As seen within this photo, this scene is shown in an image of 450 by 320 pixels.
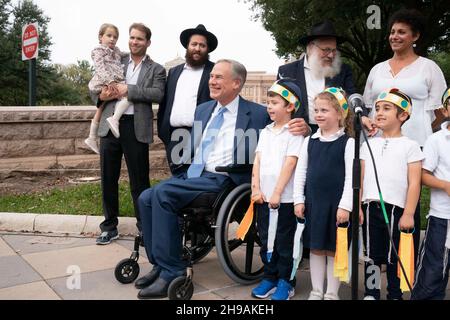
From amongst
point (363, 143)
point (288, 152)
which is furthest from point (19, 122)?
point (363, 143)

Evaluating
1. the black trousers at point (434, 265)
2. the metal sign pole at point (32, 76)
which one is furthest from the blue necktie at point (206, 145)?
the metal sign pole at point (32, 76)

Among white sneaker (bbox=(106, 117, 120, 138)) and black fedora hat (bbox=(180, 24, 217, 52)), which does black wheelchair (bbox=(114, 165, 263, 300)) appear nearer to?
white sneaker (bbox=(106, 117, 120, 138))

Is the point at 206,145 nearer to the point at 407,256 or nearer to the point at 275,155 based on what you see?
the point at 275,155

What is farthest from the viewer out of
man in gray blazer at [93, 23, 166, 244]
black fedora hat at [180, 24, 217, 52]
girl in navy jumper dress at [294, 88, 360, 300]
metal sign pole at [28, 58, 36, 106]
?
metal sign pole at [28, 58, 36, 106]

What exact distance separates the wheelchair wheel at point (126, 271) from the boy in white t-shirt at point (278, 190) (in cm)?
83

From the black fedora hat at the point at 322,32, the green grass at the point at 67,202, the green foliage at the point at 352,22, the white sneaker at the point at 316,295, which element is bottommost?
the white sneaker at the point at 316,295

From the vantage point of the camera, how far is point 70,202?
17.2 ft

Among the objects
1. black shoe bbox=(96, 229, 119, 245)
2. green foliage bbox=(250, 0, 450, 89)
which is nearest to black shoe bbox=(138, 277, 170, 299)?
black shoe bbox=(96, 229, 119, 245)

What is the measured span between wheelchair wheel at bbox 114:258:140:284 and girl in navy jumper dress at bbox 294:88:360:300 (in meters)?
1.19

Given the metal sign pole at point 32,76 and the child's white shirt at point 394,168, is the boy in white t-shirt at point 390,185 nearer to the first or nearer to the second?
the child's white shirt at point 394,168

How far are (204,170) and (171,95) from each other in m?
0.94

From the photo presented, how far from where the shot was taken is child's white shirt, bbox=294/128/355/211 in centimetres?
268

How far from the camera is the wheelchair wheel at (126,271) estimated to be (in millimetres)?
3172

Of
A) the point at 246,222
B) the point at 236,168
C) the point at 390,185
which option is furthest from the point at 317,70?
the point at 246,222
